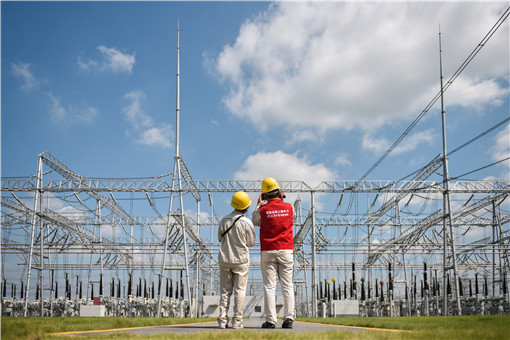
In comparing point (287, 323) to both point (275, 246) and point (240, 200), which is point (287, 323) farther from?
point (240, 200)

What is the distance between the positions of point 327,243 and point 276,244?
87.5 ft

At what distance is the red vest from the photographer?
609cm

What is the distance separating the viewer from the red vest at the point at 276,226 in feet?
20.0

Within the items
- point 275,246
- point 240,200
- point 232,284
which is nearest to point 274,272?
point 275,246

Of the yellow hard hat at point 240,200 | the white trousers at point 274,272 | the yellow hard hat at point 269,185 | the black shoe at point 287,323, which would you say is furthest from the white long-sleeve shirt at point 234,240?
the black shoe at point 287,323

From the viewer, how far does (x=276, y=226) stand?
20.0 feet

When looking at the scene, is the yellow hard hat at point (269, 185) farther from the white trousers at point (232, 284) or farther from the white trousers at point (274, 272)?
the white trousers at point (232, 284)

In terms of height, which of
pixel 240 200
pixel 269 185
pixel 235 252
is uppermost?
pixel 269 185

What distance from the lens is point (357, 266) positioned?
141 feet

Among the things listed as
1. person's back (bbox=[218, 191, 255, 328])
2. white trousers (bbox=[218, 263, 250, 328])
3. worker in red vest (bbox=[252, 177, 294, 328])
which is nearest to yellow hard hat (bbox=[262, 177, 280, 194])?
worker in red vest (bbox=[252, 177, 294, 328])

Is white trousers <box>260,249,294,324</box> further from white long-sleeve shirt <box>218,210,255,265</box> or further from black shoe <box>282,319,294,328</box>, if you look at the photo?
white long-sleeve shirt <box>218,210,255,265</box>

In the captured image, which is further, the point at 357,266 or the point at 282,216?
the point at 357,266

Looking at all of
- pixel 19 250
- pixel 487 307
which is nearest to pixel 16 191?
Result: pixel 19 250

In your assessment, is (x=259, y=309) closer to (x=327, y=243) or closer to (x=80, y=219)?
(x=327, y=243)
